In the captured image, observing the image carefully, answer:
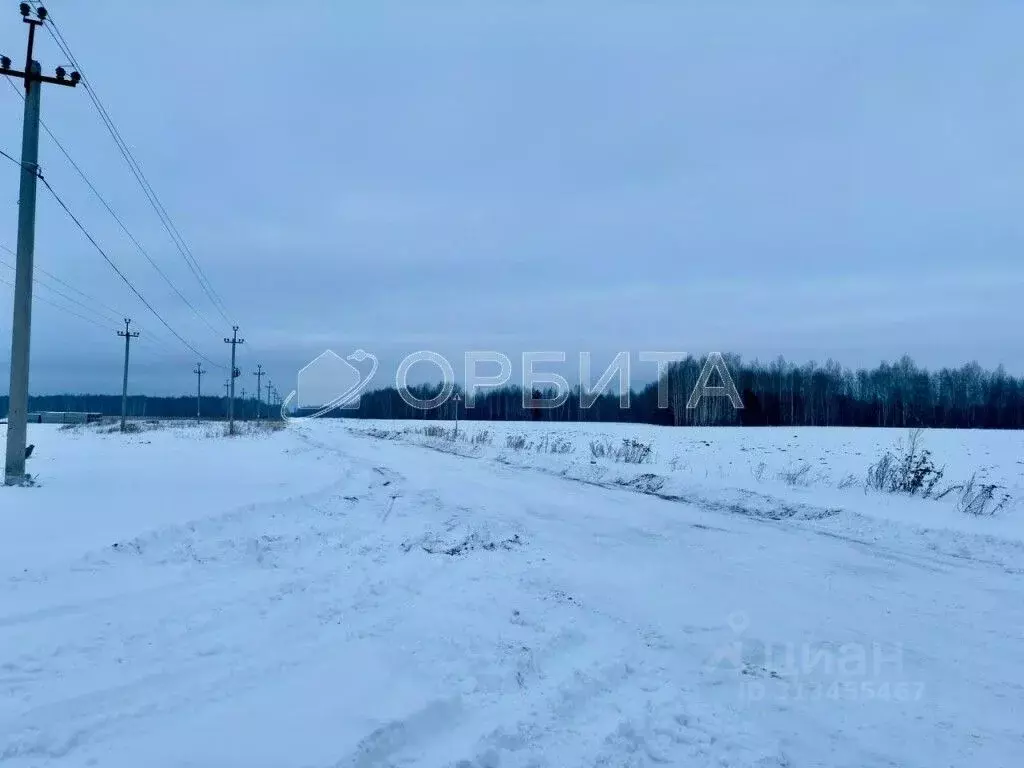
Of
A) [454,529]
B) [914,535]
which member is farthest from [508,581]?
[914,535]

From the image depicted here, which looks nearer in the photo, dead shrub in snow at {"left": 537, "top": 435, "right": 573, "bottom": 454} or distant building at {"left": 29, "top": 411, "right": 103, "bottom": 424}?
dead shrub in snow at {"left": 537, "top": 435, "right": 573, "bottom": 454}

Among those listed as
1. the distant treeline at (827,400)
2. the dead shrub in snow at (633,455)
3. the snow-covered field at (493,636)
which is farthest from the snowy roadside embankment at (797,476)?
the distant treeline at (827,400)

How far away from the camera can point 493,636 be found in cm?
483

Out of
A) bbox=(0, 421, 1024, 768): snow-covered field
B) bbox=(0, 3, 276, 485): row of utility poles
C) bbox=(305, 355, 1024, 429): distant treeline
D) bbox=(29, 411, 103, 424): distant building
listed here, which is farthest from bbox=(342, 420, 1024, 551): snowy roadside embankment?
bbox=(29, 411, 103, 424): distant building

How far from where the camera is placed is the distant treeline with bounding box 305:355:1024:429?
213 feet

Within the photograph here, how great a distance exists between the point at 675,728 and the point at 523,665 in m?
1.15

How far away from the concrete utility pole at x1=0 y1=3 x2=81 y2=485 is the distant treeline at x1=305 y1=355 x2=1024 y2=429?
5080 cm

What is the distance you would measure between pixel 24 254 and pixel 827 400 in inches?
2970

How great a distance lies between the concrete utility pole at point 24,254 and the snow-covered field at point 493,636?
4.22ft

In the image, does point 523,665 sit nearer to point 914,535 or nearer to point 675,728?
point 675,728

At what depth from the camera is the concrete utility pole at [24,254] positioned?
1120 centimetres

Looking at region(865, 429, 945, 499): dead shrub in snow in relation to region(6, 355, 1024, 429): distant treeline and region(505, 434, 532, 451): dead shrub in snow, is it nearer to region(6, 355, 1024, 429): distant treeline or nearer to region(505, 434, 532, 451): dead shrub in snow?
region(505, 434, 532, 451): dead shrub in snow

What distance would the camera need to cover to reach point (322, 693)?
380 cm

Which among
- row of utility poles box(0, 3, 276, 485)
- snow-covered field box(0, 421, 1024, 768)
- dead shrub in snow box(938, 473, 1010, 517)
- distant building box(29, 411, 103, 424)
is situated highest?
row of utility poles box(0, 3, 276, 485)
